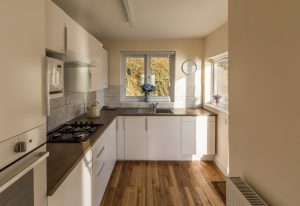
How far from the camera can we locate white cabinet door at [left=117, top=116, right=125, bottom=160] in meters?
4.29

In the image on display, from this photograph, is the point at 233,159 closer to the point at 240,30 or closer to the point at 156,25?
the point at 240,30

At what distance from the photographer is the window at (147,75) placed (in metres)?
5.10

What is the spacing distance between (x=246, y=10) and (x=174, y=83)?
3442 mm

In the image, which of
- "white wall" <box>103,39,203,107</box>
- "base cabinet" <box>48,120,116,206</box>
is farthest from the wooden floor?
"white wall" <box>103,39,203,107</box>

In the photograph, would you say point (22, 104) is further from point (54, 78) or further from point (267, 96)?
point (267, 96)

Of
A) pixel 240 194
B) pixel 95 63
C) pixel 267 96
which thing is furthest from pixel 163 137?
pixel 267 96

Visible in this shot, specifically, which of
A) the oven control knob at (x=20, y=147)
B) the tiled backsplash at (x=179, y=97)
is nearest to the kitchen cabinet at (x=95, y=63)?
the tiled backsplash at (x=179, y=97)

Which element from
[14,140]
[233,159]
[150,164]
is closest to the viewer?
[14,140]

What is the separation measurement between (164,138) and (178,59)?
1649 millimetres

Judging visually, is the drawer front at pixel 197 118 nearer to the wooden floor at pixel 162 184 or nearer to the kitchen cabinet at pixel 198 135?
the kitchen cabinet at pixel 198 135

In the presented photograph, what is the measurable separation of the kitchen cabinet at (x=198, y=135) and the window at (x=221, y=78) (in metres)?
0.43

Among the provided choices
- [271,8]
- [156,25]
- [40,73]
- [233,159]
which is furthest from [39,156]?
[156,25]

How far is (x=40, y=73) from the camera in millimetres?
1030

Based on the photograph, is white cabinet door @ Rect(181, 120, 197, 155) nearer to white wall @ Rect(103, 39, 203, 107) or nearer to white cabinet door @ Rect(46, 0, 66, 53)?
white wall @ Rect(103, 39, 203, 107)
